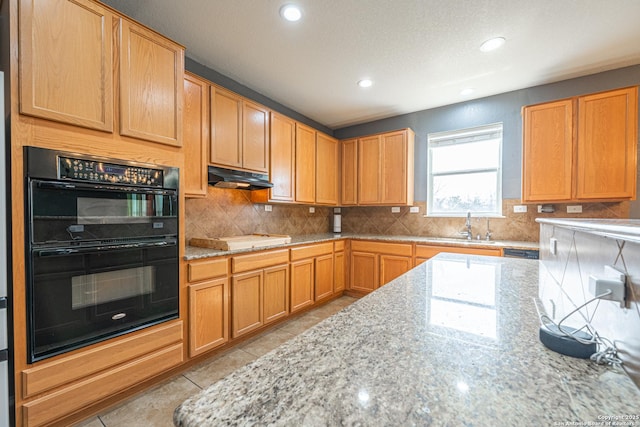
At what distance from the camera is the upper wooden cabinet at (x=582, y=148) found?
244 centimetres

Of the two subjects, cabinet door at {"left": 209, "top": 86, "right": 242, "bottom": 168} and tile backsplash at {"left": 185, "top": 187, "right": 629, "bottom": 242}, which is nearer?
cabinet door at {"left": 209, "top": 86, "right": 242, "bottom": 168}

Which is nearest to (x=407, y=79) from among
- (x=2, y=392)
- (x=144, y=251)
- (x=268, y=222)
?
(x=268, y=222)

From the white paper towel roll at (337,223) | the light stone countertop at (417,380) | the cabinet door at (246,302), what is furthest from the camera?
the white paper towel roll at (337,223)

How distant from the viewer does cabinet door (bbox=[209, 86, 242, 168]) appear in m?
2.45

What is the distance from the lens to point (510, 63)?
2.58m

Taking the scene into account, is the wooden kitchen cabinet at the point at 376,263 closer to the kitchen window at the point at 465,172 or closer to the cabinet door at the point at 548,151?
the kitchen window at the point at 465,172

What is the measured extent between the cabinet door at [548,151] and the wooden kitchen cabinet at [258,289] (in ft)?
9.21

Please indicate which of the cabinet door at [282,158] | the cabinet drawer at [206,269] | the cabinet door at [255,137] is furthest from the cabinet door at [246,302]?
the cabinet door at [255,137]

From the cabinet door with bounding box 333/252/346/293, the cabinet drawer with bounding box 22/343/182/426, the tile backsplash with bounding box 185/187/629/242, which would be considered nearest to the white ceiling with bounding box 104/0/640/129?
the tile backsplash with bounding box 185/187/629/242

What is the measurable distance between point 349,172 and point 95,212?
327cm

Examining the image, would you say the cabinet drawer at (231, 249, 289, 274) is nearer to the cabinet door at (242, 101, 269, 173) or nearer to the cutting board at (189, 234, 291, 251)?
the cutting board at (189, 234, 291, 251)

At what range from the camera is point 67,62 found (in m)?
1.44

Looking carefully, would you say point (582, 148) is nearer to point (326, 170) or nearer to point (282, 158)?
point (326, 170)

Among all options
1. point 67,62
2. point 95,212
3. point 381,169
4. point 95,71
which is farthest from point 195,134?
point 381,169
